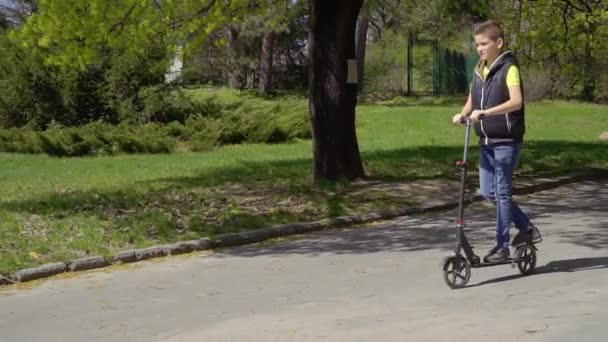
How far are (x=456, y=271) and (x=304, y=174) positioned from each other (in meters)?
7.30

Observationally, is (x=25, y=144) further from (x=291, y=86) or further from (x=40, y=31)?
(x=291, y=86)

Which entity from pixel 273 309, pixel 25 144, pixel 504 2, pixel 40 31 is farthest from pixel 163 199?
pixel 504 2

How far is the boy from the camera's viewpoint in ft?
23.7

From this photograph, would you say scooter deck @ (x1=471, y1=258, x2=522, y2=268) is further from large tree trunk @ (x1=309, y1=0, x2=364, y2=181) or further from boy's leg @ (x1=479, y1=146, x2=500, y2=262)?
large tree trunk @ (x1=309, y1=0, x2=364, y2=181)

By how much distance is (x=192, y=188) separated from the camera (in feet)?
42.5

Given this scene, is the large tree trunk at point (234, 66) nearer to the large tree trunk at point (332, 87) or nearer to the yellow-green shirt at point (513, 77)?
the large tree trunk at point (332, 87)

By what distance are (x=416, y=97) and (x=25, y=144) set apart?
21.8m

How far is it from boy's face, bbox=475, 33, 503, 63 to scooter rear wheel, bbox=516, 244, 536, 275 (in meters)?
1.59

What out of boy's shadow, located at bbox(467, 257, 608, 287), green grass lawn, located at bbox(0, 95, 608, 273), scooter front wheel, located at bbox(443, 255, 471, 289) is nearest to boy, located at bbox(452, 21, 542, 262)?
scooter front wheel, located at bbox(443, 255, 471, 289)

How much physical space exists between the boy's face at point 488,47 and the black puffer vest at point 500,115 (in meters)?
0.05

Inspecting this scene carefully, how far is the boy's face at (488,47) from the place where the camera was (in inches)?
289

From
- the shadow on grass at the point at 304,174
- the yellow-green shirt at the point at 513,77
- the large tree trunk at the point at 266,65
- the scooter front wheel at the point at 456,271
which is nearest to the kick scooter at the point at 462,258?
the scooter front wheel at the point at 456,271

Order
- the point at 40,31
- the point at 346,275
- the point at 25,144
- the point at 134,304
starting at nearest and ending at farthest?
the point at 134,304 < the point at 346,275 < the point at 40,31 < the point at 25,144

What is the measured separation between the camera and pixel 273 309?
22.9 ft
